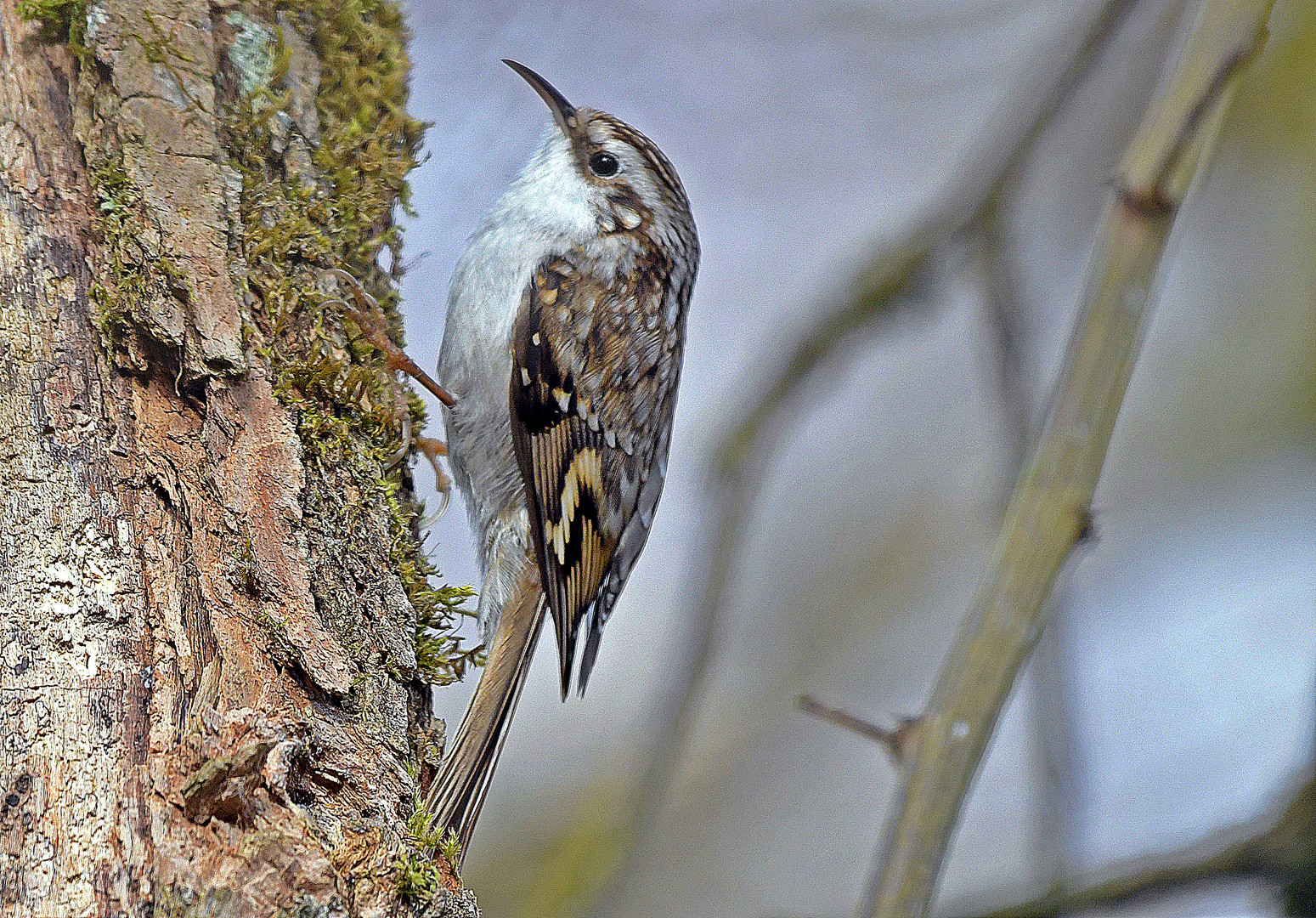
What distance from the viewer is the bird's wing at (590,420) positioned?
2.15m

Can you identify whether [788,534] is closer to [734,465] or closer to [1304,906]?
[734,465]

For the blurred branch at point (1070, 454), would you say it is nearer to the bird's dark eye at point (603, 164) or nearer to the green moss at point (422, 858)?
the green moss at point (422, 858)

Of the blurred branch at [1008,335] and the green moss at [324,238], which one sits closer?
the green moss at [324,238]

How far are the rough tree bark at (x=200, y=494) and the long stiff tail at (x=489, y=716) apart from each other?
0.11 metres

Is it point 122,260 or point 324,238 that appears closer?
point 122,260

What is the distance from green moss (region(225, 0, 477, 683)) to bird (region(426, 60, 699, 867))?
0.84ft

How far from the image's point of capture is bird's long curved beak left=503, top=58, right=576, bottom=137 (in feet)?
7.34

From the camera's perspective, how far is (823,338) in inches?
76.7

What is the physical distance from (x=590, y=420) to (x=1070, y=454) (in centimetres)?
136

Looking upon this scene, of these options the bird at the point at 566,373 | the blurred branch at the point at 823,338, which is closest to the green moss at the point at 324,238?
the bird at the point at 566,373

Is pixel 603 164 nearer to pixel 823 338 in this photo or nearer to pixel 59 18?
pixel 823 338

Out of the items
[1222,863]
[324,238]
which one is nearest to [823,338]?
[324,238]

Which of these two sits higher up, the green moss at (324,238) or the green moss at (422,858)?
the green moss at (324,238)

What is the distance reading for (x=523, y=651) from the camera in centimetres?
188
